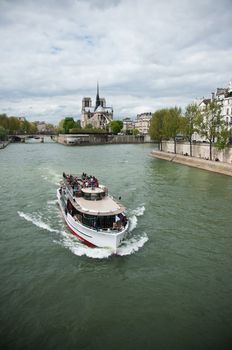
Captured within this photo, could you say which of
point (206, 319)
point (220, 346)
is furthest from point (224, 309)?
point (220, 346)

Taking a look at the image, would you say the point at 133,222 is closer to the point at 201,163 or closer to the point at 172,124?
the point at 201,163

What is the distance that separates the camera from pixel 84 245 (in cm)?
2095

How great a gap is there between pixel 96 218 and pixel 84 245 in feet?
6.18

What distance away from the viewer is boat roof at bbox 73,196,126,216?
69.5ft

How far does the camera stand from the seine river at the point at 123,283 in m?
12.9

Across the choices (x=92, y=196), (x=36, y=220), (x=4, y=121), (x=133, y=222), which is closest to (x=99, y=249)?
(x=92, y=196)

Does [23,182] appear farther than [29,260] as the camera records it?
Yes

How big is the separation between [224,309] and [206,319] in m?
1.19

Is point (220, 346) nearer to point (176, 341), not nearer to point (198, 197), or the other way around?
point (176, 341)

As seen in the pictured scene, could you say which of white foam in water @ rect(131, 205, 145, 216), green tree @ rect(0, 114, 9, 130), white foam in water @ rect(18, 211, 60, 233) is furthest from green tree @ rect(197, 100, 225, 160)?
green tree @ rect(0, 114, 9, 130)

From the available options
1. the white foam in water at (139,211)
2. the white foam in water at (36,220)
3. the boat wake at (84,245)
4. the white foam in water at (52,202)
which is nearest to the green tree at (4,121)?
the white foam in water at (52,202)

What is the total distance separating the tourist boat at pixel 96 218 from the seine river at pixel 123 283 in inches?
26.2

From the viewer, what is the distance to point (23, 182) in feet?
144

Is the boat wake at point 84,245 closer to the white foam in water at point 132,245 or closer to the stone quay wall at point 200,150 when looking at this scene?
the white foam in water at point 132,245
